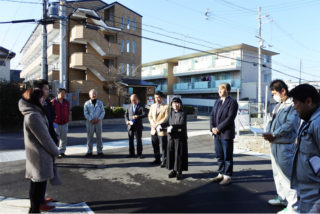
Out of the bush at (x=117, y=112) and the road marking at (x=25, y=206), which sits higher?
the bush at (x=117, y=112)

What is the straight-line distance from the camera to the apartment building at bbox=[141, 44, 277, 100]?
31625 millimetres

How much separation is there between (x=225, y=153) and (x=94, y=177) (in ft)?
9.49

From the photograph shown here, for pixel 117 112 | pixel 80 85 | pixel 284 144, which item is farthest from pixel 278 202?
Answer: pixel 80 85

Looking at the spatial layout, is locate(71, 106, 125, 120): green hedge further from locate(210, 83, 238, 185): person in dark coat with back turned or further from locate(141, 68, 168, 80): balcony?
locate(141, 68, 168, 80): balcony

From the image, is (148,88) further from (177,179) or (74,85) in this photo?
(177,179)

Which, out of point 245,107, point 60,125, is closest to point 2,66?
point 60,125

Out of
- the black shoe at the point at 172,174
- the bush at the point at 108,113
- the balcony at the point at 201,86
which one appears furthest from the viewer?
the balcony at the point at 201,86

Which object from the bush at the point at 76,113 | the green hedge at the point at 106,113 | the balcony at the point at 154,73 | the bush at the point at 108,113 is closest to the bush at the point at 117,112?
the green hedge at the point at 106,113

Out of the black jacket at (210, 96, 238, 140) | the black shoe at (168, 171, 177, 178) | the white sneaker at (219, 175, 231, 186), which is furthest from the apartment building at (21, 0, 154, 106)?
the white sneaker at (219, 175, 231, 186)

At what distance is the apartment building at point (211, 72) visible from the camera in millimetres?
31625

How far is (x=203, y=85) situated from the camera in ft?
117

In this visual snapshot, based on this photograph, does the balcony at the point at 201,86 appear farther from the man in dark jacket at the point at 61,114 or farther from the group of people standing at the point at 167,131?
the man in dark jacket at the point at 61,114

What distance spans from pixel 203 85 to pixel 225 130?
105 ft

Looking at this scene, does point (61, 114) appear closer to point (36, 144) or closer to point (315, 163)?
point (36, 144)
